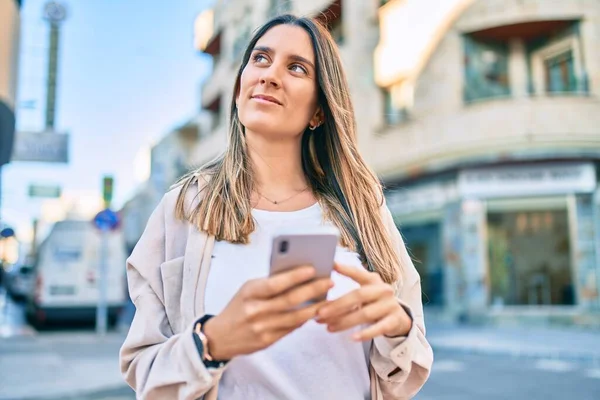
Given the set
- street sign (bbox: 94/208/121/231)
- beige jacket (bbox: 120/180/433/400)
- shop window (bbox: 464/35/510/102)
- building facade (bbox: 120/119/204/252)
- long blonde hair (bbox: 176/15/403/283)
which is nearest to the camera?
beige jacket (bbox: 120/180/433/400)

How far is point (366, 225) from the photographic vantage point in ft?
5.44

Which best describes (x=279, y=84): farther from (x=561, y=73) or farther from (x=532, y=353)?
(x=561, y=73)

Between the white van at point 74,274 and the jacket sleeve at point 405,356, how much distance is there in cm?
1315

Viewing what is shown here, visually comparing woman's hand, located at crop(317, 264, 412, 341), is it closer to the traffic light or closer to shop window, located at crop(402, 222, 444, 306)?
the traffic light

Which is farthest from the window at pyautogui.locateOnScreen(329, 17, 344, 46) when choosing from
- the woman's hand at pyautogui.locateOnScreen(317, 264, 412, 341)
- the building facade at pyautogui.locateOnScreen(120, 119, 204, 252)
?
the woman's hand at pyautogui.locateOnScreen(317, 264, 412, 341)

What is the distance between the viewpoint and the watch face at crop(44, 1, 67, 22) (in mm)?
21438

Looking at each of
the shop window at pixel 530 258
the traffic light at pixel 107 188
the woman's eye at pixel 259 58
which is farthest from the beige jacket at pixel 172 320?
the shop window at pixel 530 258

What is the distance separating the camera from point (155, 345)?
4.46 ft

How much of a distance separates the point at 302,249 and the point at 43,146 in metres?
12.1

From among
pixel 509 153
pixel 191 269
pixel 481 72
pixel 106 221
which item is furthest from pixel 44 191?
pixel 191 269

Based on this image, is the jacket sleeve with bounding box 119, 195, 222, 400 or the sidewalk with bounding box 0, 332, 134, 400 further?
the sidewalk with bounding box 0, 332, 134, 400

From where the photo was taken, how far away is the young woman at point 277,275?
119 centimetres

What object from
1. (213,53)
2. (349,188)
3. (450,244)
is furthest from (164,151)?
(349,188)

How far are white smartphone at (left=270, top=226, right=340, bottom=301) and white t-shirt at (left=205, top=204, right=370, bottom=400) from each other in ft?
1.28
